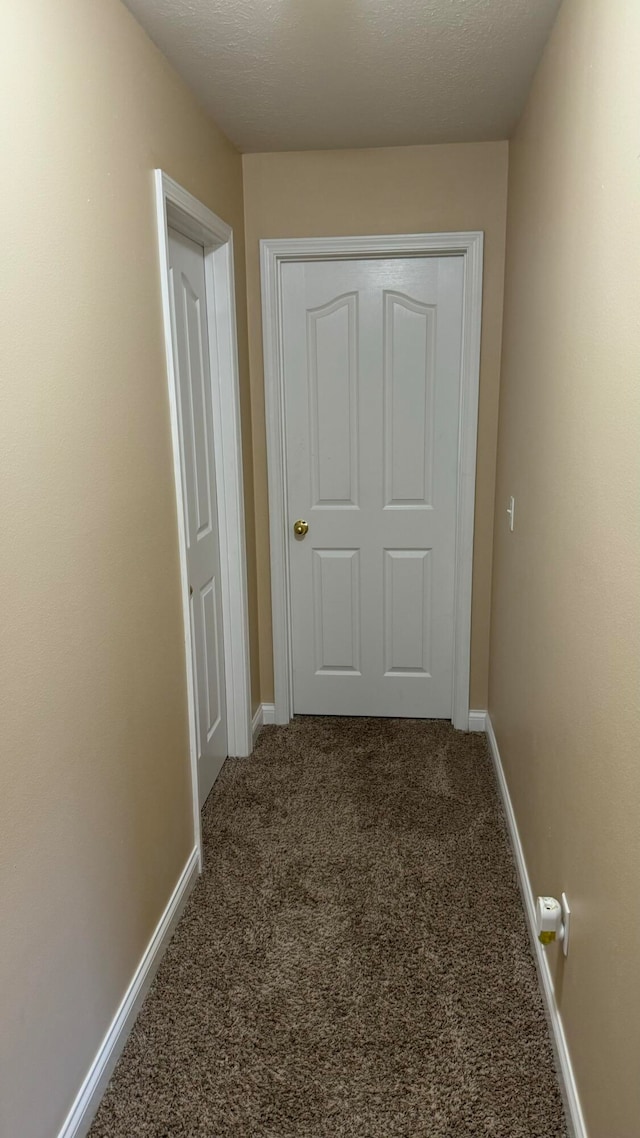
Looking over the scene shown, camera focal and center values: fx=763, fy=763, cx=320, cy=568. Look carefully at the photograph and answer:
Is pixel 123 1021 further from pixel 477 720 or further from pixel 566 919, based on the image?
pixel 477 720

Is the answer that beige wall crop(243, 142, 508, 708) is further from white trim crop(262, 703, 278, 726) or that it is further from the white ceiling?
white trim crop(262, 703, 278, 726)

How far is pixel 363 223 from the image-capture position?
297cm

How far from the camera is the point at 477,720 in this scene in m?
3.36

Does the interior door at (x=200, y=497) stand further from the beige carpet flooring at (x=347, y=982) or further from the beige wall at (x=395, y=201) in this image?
the beige wall at (x=395, y=201)

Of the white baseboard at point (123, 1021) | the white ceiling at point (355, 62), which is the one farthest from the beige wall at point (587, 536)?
the white baseboard at point (123, 1021)

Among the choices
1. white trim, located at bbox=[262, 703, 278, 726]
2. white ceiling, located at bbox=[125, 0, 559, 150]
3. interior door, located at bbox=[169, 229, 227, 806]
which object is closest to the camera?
white ceiling, located at bbox=[125, 0, 559, 150]

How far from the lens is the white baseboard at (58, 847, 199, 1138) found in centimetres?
154

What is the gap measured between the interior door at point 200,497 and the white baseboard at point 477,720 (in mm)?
1098

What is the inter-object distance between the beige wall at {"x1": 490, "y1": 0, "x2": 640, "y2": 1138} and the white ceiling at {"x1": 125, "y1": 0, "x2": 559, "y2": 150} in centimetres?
15

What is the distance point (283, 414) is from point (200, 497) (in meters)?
0.70

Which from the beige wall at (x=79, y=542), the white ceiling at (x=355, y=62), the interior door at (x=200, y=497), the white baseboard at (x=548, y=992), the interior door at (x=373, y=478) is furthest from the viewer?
the interior door at (x=373, y=478)

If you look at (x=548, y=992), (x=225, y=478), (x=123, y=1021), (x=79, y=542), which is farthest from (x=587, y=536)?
(x=225, y=478)

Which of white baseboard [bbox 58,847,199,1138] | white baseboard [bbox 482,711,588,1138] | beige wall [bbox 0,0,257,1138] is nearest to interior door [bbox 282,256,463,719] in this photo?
white baseboard [bbox 482,711,588,1138]

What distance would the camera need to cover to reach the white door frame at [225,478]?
7.55 ft
